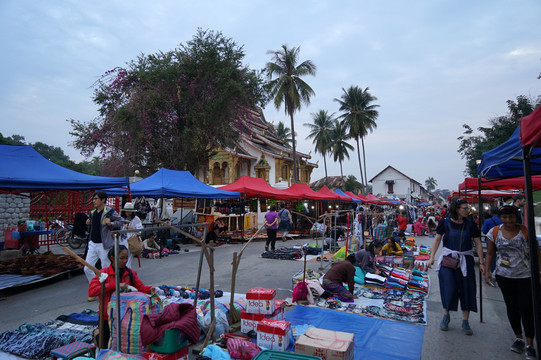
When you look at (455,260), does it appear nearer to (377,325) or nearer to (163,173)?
(377,325)

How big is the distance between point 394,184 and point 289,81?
4646 centimetres

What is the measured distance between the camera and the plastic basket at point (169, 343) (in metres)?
2.87

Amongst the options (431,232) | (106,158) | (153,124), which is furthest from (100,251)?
(431,232)

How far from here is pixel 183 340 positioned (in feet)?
9.80

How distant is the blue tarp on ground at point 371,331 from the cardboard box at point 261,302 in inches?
35.9

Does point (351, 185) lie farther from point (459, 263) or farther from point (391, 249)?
point (459, 263)

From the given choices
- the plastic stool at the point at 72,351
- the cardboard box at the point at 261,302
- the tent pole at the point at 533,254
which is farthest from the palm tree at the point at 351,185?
the plastic stool at the point at 72,351

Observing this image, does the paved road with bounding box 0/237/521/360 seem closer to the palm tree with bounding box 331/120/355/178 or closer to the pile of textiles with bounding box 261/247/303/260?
the pile of textiles with bounding box 261/247/303/260

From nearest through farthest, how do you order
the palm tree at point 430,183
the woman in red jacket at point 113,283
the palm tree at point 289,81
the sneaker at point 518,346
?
the woman in red jacket at point 113,283, the sneaker at point 518,346, the palm tree at point 289,81, the palm tree at point 430,183

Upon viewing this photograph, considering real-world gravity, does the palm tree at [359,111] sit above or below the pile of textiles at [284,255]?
above

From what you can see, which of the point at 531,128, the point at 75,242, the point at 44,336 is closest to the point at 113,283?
the point at 44,336

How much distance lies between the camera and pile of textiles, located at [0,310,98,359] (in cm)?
358

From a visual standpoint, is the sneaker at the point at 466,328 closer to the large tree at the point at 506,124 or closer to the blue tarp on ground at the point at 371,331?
the blue tarp on ground at the point at 371,331

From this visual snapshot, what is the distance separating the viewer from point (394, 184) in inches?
2525
